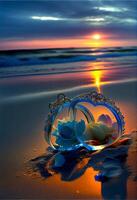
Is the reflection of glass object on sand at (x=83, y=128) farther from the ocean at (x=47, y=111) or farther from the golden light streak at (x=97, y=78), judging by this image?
the golden light streak at (x=97, y=78)

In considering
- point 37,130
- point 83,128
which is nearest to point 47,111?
point 37,130

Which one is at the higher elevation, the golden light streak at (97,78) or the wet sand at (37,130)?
the golden light streak at (97,78)

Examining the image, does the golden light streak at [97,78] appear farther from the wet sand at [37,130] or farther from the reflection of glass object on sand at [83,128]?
the reflection of glass object on sand at [83,128]

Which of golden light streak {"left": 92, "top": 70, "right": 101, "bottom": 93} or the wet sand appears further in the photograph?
golden light streak {"left": 92, "top": 70, "right": 101, "bottom": 93}

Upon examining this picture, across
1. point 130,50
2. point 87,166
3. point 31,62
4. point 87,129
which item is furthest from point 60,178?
point 130,50

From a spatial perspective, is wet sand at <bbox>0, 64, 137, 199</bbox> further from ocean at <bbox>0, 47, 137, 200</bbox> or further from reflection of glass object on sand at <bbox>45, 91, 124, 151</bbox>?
reflection of glass object on sand at <bbox>45, 91, 124, 151</bbox>

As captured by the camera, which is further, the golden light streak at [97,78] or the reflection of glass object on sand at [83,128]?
the golden light streak at [97,78]

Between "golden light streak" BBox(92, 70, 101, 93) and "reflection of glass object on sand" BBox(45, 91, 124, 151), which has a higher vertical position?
"golden light streak" BBox(92, 70, 101, 93)

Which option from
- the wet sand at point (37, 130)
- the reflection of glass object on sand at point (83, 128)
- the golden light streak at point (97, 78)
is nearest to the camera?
the wet sand at point (37, 130)

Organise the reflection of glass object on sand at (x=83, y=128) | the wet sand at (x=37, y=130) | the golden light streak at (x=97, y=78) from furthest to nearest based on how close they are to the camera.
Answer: the golden light streak at (x=97, y=78), the reflection of glass object on sand at (x=83, y=128), the wet sand at (x=37, y=130)

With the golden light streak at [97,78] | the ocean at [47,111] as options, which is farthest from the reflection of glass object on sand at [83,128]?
the golden light streak at [97,78]

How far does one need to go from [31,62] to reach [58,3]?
0.86 m

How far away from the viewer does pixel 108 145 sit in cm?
183

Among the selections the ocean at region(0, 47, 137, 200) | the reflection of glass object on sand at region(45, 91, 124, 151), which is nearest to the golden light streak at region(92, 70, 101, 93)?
the ocean at region(0, 47, 137, 200)
